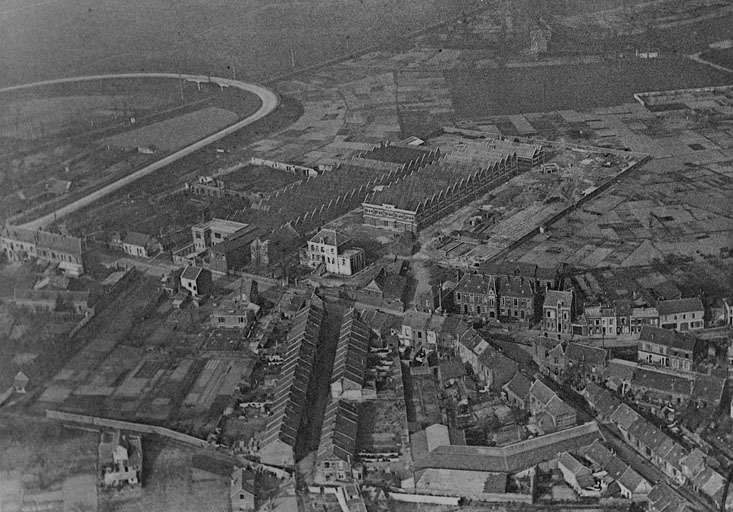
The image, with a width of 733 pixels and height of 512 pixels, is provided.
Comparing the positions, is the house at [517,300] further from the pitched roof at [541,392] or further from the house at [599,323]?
the pitched roof at [541,392]

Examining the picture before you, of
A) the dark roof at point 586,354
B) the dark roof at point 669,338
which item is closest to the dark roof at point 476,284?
the dark roof at point 586,354

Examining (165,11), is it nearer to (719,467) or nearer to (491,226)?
(491,226)

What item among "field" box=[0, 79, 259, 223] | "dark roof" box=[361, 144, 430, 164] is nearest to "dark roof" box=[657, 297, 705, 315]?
"dark roof" box=[361, 144, 430, 164]

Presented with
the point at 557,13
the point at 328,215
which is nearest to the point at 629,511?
the point at 328,215

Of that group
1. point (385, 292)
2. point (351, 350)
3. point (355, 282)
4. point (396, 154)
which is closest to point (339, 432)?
point (351, 350)

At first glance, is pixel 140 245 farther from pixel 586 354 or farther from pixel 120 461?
pixel 586 354
